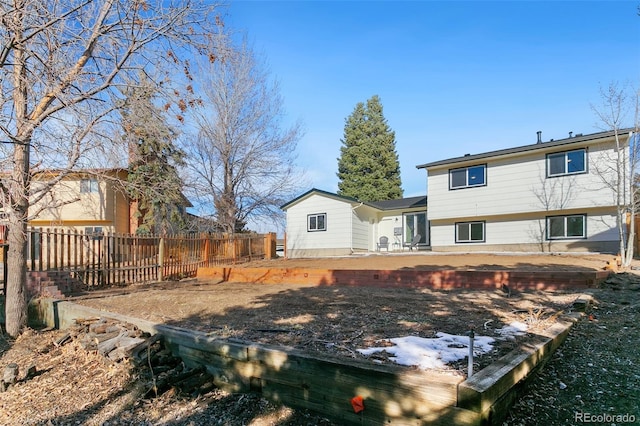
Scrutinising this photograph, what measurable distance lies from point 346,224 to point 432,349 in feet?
52.1

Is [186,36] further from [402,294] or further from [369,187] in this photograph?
[369,187]

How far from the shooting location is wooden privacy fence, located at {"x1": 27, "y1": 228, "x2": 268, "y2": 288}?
27.9 ft

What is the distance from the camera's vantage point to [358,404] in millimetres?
2717

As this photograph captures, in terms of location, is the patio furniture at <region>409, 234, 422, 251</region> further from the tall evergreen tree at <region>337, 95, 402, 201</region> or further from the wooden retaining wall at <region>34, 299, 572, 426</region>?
the tall evergreen tree at <region>337, 95, 402, 201</region>

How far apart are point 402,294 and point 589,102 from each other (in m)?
10.4

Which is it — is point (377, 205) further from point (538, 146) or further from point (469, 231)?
point (538, 146)

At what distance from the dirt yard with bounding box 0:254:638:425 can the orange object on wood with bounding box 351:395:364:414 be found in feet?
1.25

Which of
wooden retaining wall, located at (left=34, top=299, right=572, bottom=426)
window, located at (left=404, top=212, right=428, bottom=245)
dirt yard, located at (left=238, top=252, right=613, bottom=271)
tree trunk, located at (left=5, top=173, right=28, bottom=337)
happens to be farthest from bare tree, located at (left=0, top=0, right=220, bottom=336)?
window, located at (left=404, top=212, right=428, bottom=245)

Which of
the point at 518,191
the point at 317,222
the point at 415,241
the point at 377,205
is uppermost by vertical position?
the point at 518,191

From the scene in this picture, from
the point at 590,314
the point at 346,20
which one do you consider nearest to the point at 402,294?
the point at 590,314

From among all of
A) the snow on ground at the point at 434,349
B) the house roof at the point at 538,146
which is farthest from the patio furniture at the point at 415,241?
the snow on ground at the point at 434,349

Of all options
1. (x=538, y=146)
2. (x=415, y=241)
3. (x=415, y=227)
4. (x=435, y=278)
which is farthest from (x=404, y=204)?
(x=435, y=278)

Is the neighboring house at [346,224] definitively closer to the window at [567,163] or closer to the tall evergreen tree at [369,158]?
the window at [567,163]

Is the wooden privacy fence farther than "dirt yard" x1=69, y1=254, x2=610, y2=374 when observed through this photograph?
Yes
